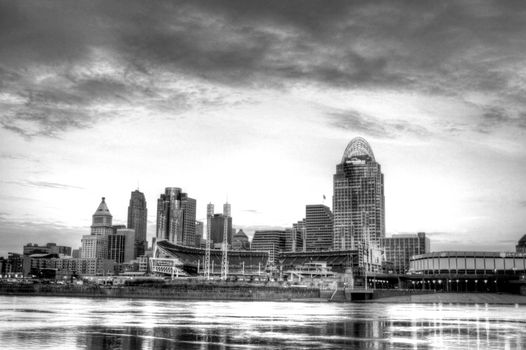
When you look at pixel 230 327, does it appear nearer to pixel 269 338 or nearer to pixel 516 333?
pixel 269 338

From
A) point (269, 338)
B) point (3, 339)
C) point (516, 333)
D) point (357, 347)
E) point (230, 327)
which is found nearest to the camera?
point (357, 347)

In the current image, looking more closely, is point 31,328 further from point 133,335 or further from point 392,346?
point 392,346

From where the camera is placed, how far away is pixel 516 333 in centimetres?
6725

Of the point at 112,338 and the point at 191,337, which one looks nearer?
the point at 112,338

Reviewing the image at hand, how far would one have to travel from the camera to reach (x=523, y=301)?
197 meters

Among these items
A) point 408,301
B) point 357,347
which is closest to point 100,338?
point 357,347

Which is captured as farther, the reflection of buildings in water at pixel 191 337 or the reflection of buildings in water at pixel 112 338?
the reflection of buildings in water at pixel 191 337

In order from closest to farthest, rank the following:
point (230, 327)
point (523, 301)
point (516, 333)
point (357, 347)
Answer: point (357, 347)
point (516, 333)
point (230, 327)
point (523, 301)

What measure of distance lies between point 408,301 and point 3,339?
164 meters

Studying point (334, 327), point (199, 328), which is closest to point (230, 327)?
point (199, 328)

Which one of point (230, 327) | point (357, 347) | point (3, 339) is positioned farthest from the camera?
point (230, 327)

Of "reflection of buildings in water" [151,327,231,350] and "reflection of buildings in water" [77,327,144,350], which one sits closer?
"reflection of buildings in water" [77,327,144,350]

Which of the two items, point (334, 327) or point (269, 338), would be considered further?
point (334, 327)

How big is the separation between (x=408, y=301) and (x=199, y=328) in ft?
467
